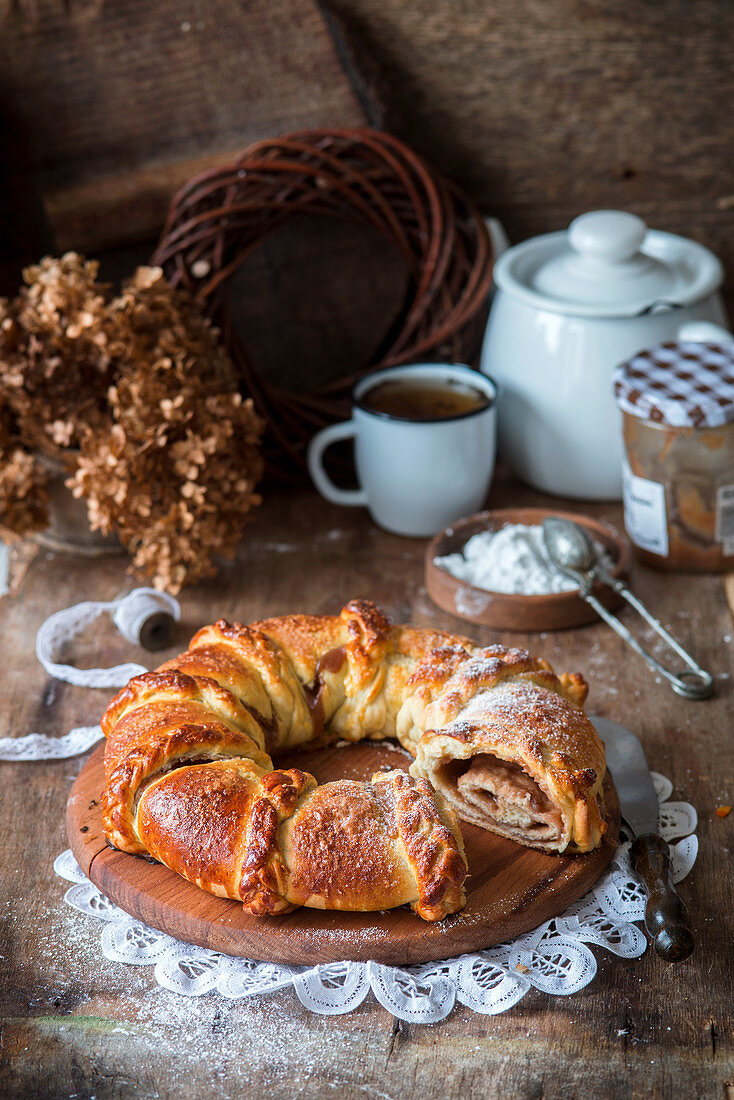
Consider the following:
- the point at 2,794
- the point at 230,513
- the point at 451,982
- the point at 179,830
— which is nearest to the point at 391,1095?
the point at 451,982

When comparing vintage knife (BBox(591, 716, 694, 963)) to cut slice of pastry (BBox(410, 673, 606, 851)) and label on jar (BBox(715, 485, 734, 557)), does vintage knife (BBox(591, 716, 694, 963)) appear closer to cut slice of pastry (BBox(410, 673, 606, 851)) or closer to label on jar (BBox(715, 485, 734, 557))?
cut slice of pastry (BBox(410, 673, 606, 851))

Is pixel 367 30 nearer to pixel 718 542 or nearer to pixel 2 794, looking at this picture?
pixel 718 542

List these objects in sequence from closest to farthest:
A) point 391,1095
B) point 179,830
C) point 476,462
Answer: point 391,1095 → point 179,830 → point 476,462

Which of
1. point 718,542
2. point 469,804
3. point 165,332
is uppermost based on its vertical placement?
point 165,332

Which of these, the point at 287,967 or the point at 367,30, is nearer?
the point at 287,967

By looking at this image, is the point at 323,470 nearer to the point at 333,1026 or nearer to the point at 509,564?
the point at 509,564

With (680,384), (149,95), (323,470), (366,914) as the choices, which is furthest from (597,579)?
(149,95)

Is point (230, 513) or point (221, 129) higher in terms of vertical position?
point (221, 129)
